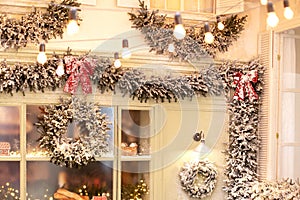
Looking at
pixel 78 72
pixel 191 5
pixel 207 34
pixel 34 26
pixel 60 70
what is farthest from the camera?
pixel 191 5

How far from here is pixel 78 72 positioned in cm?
416

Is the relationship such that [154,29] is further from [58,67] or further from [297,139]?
[297,139]

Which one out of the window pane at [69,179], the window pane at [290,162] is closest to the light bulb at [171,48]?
the window pane at [69,179]

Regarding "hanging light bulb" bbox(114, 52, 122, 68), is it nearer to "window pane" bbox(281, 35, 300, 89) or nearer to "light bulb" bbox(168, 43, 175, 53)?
"light bulb" bbox(168, 43, 175, 53)

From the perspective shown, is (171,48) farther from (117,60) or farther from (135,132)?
(135,132)

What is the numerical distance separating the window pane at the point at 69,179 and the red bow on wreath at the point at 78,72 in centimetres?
68

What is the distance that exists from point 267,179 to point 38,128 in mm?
2226

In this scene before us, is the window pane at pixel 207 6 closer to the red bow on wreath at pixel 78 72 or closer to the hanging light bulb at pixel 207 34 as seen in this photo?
the red bow on wreath at pixel 78 72

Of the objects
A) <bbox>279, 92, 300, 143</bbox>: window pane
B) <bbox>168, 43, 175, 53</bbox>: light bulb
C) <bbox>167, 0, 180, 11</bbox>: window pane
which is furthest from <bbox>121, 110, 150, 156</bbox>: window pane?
<bbox>279, 92, 300, 143</bbox>: window pane

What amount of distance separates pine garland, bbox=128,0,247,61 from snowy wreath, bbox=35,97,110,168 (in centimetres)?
85

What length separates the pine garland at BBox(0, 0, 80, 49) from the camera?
3967 mm

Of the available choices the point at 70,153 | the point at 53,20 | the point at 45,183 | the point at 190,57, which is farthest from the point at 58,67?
the point at 190,57

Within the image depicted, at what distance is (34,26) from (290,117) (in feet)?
8.45

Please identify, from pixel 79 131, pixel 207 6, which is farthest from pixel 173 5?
pixel 79 131
